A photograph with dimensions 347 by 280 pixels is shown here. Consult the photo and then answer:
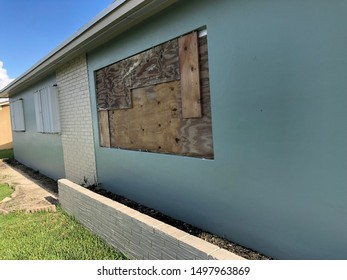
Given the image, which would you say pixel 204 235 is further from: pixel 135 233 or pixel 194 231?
pixel 135 233

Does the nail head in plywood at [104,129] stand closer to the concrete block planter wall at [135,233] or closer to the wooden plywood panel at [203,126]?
the concrete block planter wall at [135,233]

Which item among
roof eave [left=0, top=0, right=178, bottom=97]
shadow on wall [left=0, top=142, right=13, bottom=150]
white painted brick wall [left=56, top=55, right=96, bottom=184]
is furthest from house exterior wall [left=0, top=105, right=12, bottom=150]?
white painted brick wall [left=56, top=55, right=96, bottom=184]

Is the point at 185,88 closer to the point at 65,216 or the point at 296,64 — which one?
the point at 296,64

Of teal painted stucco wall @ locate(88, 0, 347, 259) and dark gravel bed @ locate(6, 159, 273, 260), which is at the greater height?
teal painted stucco wall @ locate(88, 0, 347, 259)

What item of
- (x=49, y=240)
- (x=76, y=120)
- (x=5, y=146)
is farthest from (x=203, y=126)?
(x=5, y=146)

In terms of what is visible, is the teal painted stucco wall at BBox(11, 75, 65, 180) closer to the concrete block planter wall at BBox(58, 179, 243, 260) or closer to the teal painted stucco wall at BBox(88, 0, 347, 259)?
the concrete block planter wall at BBox(58, 179, 243, 260)

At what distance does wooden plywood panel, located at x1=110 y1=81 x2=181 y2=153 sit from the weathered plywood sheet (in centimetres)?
10

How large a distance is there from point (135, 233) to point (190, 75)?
1757 millimetres

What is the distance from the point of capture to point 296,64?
2156 millimetres

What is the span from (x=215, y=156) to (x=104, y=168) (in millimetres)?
2793

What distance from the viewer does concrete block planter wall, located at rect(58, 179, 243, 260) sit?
2.22m

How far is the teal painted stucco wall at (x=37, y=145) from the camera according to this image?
739cm

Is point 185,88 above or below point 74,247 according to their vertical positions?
above
